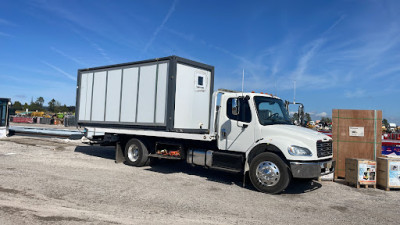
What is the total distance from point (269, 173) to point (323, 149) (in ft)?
4.56

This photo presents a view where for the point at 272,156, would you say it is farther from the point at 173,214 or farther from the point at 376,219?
the point at 173,214

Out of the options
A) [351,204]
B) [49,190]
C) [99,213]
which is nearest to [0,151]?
[49,190]

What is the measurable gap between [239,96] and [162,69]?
8.64 feet

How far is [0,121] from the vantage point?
61.8ft

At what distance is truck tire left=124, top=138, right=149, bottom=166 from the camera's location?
9.44 meters

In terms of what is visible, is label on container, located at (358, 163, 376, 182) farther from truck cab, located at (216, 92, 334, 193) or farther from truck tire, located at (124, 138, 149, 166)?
truck tire, located at (124, 138, 149, 166)

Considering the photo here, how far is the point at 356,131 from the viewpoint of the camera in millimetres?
8641

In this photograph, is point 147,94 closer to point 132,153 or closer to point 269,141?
point 132,153

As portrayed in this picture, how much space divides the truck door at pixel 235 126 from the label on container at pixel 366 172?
125 inches

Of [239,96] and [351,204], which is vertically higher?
[239,96]

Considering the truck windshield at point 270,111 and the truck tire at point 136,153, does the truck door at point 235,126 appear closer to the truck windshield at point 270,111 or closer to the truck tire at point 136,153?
the truck windshield at point 270,111

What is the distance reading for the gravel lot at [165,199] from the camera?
4.78 metres

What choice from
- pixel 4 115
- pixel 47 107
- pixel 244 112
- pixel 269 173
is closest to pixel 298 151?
pixel 269 173

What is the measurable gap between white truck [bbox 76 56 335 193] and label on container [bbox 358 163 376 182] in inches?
50.1
